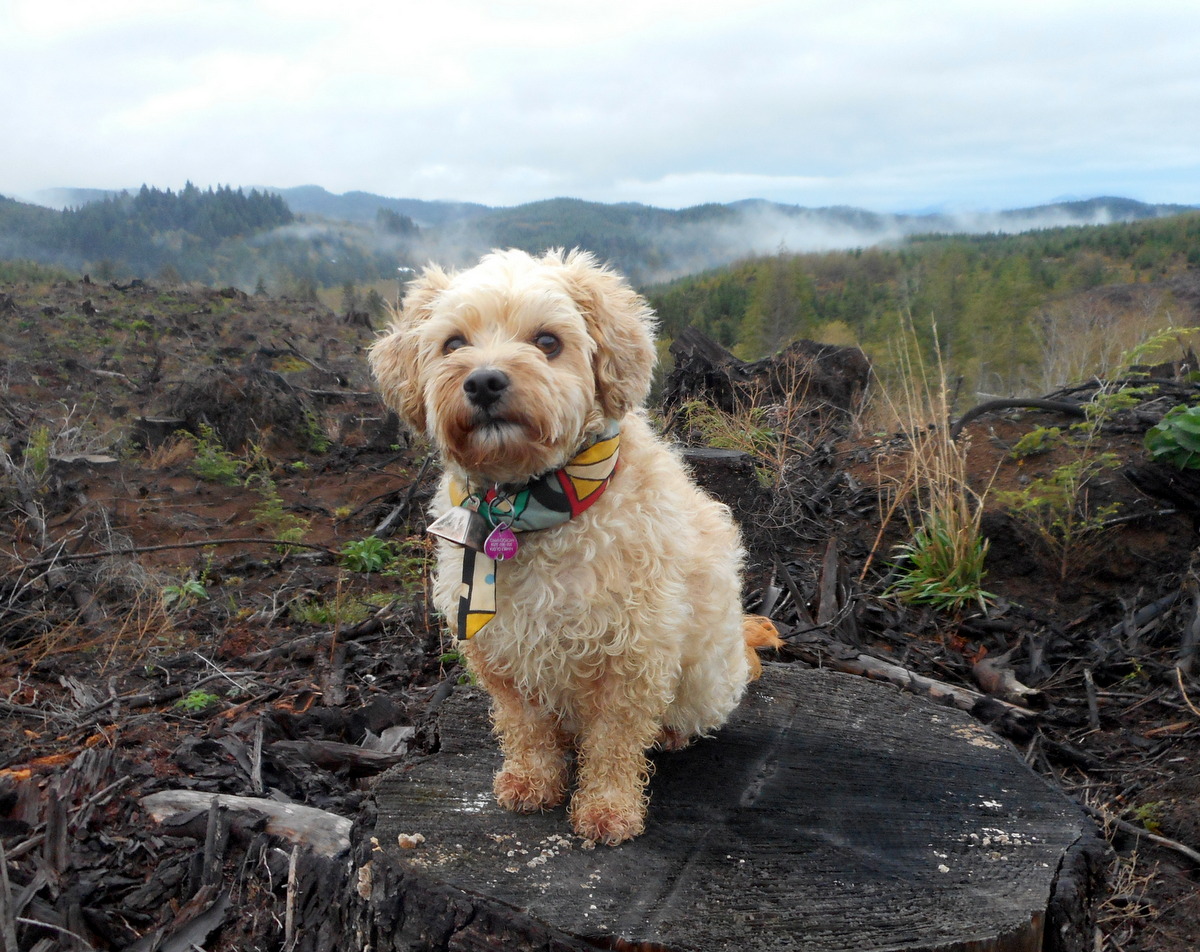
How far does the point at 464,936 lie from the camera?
256 centimetres

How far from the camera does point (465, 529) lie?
3080 mm

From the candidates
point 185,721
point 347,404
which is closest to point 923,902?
point 185,721

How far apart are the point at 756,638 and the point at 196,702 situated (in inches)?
136

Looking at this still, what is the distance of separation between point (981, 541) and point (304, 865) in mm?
5725

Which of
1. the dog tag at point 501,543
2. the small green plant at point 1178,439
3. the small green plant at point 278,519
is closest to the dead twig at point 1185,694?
the small green plant at point 1178,439

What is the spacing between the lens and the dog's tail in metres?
4.16

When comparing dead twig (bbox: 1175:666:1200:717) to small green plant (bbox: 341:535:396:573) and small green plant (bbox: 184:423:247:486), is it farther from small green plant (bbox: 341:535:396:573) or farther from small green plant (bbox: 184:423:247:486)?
small green plant (bbox: 184:423:247:486)

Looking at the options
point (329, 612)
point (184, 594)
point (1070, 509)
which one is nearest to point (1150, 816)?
point (1070, 509)

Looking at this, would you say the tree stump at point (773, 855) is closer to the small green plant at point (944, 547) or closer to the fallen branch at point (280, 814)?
the fallen branch at point (280, 814)

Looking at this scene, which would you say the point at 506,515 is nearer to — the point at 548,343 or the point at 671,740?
the point at 548,343

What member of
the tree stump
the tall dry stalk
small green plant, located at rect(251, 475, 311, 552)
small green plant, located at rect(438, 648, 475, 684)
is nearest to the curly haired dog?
the tree stump

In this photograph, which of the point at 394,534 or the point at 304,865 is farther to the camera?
the point at 394,534

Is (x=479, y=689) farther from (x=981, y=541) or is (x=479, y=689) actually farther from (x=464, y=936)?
(x=981, y=541)

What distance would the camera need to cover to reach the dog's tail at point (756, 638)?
4.16 meters
